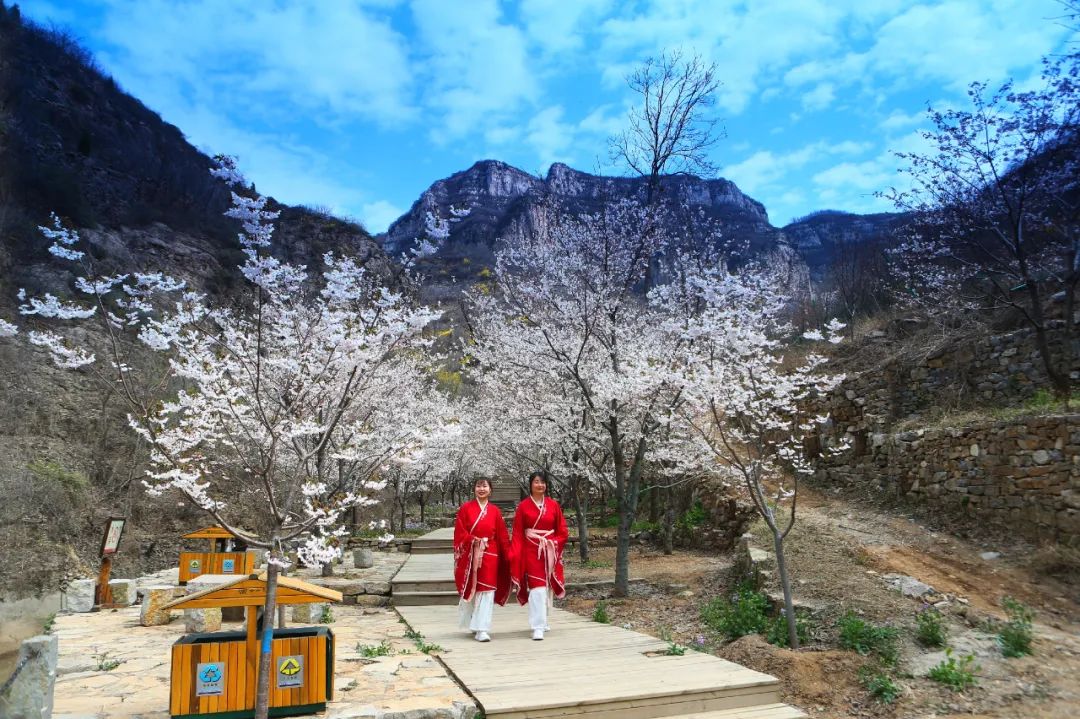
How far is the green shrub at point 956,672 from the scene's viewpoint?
4.94 metres

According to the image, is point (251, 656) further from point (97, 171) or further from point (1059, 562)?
point (97, 171)

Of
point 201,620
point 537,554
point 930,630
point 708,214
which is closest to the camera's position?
point 930,630

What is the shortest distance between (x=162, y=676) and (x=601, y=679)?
13.1 feet

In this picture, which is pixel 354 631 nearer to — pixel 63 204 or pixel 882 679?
pixel 882 679

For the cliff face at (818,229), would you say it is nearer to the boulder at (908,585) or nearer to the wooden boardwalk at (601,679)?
the boulder at (908,585)

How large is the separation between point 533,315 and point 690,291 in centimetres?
304

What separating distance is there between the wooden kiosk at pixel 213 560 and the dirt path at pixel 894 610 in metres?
→ 5.49

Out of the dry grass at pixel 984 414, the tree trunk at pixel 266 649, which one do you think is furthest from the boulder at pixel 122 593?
the dry grass at pixel 984 414

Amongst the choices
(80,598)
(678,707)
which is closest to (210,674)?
(678,707)

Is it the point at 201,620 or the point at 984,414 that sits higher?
the point at 984,414

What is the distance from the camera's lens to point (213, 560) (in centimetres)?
973

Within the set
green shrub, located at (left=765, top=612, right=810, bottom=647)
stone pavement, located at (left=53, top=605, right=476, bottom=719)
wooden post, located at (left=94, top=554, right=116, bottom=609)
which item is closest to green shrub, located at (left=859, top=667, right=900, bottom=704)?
green shrub, located at (left=765, top=612, right=810, bottom=647)

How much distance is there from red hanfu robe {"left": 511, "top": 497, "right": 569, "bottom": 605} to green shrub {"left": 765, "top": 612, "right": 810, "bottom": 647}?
92.0 inches

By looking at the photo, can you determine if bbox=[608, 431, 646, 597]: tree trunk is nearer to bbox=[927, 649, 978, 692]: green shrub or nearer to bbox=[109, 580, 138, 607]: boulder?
bbox=[927, 649, 978, 692]: green shrub
